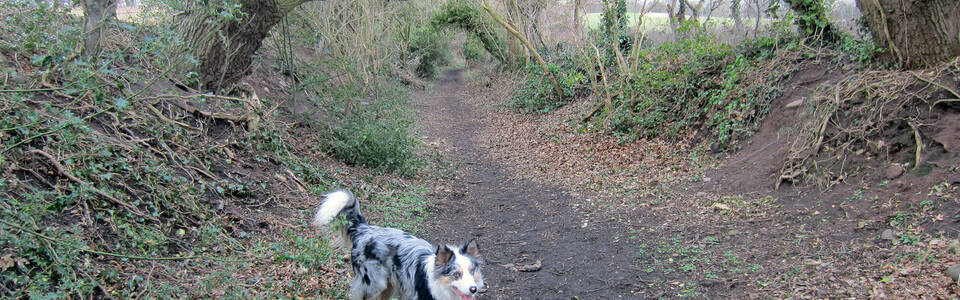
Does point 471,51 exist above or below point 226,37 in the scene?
below

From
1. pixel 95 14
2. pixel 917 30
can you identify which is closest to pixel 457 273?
pixel 95 14

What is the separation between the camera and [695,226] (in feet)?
24.1

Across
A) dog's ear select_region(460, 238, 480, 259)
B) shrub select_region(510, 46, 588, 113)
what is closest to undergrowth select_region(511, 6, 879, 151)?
shrub select_region(510, 46, 588, 113)

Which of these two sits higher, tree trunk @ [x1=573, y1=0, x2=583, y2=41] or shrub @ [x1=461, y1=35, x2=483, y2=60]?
tree trunk @ [x1=573, y1=0, x2=583, y2=41]

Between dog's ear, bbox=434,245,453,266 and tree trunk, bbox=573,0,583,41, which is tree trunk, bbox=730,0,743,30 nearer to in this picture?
tree trunk, bbox=573,0,583,41

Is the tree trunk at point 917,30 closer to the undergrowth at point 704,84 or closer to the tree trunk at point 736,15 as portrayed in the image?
the undergrowth at point 704,84

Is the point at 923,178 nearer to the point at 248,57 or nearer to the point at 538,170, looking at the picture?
the point at 538,170

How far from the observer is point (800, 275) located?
5336mm

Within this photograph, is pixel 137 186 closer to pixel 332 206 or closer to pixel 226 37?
pixel 332 206

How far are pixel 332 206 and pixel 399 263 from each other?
823 millimetres

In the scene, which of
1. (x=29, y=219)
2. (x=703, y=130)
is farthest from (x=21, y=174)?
(x=703, y=130)

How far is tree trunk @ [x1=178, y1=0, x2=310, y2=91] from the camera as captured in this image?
8875mm

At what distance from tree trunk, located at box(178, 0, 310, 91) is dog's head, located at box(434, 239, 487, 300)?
626 centimetres

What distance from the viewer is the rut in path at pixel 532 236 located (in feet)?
19.8
